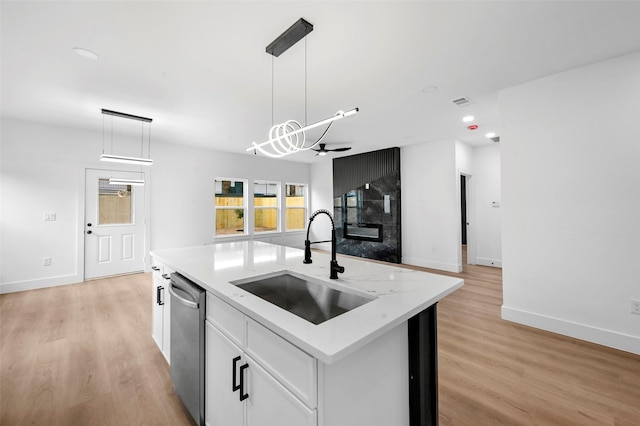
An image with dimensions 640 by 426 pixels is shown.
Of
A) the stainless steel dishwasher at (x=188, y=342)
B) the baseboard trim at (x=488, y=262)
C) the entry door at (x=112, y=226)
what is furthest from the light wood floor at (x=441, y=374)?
the baseboard trim at (x=488, y=262)

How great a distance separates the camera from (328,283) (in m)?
1.50

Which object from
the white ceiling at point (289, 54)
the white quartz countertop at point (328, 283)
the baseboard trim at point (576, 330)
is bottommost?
the baseboard trim at point (576, 330)

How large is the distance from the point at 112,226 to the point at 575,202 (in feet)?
22.7

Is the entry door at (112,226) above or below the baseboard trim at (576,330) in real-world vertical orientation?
above

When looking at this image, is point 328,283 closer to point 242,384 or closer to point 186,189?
point 242,384

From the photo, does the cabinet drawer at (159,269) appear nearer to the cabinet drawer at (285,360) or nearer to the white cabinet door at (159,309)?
the white cabinet door at (159,309)

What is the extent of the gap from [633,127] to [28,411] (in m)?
5.26

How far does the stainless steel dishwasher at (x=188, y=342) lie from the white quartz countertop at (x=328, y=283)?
3.8 inches

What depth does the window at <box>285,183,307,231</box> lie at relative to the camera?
803 centimetres

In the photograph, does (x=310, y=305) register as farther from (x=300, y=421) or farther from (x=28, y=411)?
(x=28, y=411)

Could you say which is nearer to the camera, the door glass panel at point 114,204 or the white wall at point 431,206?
the door glass panel at point 114,204

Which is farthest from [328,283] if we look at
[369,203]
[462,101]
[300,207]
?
[300,207]

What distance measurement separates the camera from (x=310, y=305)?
5.34 feet

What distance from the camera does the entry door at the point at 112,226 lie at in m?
4.75
